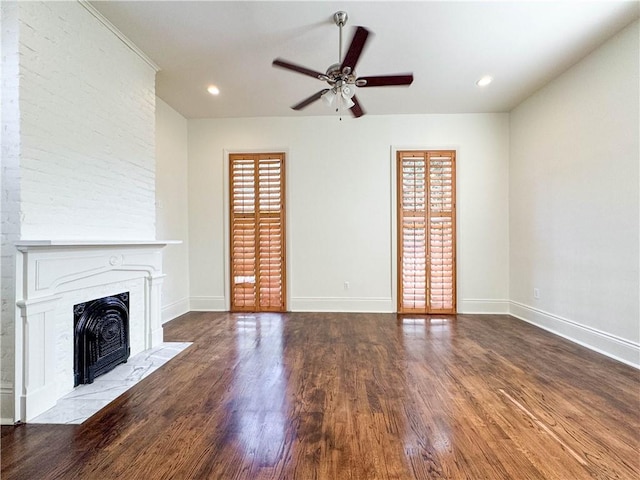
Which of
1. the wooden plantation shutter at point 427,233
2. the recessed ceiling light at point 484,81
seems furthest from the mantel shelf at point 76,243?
the recessed ceiling light at point 484,81

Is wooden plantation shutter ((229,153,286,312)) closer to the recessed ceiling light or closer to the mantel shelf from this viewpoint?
the mantel shelf

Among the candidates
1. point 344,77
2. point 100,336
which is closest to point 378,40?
point 344,77

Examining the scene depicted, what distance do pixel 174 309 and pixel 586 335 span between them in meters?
5.47

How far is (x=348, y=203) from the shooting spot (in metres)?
5.00

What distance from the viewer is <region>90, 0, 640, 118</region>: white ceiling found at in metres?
2.58

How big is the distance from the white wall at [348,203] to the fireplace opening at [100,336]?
7.10ft

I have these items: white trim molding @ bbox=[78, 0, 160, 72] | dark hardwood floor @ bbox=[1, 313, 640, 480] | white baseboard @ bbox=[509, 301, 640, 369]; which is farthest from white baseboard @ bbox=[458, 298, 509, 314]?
white trim molding @ bbox=[78, 0, 160, 72]

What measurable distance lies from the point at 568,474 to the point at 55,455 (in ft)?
9.14

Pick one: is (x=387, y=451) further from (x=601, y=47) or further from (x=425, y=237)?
(x=601, y=47)

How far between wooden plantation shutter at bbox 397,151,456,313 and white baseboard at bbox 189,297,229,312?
9.95ft

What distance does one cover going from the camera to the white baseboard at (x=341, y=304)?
16.2 ft

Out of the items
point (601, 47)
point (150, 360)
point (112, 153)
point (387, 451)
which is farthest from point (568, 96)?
point (150, 360)

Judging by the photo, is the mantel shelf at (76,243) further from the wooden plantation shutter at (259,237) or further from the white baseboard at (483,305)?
the white baseboard at (483,305)

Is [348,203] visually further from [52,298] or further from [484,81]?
[52,298]
